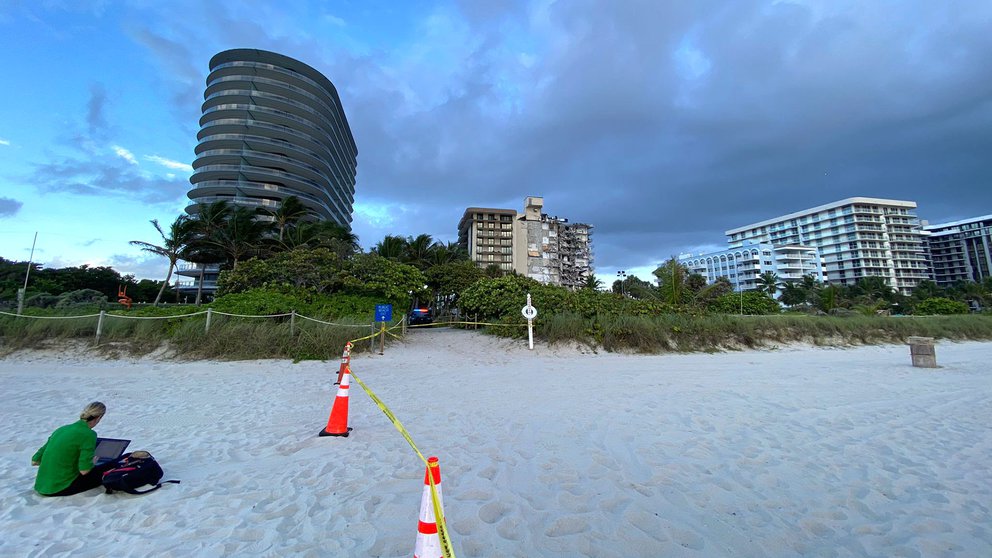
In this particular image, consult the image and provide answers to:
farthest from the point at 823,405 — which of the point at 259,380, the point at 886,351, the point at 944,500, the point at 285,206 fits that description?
the point at 285,206

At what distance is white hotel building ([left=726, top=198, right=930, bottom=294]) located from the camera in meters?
92.8

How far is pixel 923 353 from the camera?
10.1m

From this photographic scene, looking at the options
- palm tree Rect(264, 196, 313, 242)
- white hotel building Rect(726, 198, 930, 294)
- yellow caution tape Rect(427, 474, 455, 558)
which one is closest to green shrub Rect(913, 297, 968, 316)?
yellow caution tape Rect(427, 474, 455, 558)

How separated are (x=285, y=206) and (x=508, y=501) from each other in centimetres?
3712

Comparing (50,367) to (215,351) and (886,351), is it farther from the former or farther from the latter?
(886,351)

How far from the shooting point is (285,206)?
34469 millimetres

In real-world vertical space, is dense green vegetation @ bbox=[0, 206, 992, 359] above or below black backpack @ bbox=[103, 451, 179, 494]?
above

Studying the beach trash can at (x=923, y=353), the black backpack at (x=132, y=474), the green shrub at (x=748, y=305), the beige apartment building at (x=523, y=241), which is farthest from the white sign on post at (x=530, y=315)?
the beige apartment building at (x=523, y=241)

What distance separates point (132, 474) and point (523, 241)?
86521 mm

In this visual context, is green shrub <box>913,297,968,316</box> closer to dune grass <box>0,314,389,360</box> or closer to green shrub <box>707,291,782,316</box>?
green shrub <box>707,291,782,316</box>

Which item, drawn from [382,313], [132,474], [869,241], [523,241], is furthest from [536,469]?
[869,241]

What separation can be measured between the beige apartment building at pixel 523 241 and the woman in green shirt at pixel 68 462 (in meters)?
83.3

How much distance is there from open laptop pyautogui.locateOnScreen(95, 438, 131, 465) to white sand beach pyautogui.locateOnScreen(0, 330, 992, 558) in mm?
251

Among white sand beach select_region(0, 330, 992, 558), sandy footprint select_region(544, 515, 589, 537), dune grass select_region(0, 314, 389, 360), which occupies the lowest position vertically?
sandy footprint select_region(544, 515, 589, 537)
